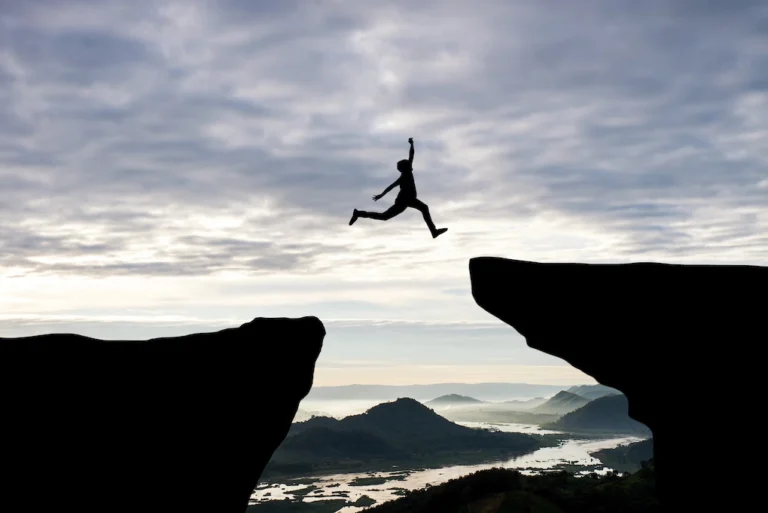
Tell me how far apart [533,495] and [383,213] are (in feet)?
90.0

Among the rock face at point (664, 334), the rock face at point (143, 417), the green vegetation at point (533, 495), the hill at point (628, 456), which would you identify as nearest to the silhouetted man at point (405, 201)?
the rock face at point (664, 334)

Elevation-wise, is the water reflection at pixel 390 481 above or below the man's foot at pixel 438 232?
below

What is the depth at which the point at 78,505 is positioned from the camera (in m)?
11.8

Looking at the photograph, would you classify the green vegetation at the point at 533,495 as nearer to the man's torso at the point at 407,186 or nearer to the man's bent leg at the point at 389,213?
the man's bent leg at the point at 389,213

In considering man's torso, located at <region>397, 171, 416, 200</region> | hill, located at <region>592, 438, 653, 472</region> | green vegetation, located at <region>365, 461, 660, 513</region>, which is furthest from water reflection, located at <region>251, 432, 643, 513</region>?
man's torso, located at <region>397, 171, 416, 200</region>

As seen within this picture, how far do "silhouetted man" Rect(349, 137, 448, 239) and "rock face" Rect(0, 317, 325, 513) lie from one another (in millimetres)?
3493

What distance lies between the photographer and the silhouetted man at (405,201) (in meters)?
14.2

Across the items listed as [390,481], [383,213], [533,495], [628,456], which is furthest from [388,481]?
[383,213]

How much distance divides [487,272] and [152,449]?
828 centimetres

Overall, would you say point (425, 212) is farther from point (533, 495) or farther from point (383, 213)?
point (533, 495)

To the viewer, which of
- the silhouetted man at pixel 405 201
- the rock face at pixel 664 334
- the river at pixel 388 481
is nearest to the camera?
the rock face at pixel 664 334

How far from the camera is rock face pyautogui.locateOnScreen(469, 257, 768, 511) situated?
1248 centimetres

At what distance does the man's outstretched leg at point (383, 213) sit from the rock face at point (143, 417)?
10.4 ft

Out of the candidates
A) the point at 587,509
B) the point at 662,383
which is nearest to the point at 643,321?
the point at 662,383
